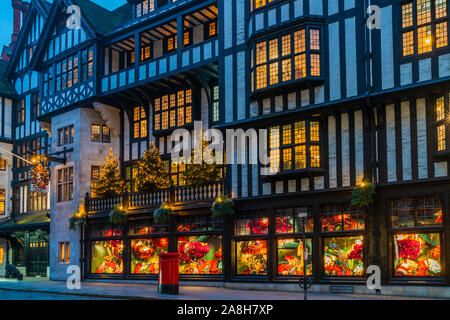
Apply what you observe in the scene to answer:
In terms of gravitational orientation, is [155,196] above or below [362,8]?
below

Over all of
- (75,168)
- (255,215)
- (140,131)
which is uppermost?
(140,131)

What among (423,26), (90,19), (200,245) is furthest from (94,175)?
(423,26)

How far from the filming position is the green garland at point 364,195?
20.1m

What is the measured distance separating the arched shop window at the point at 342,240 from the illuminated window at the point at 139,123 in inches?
517

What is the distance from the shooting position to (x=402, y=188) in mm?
19844

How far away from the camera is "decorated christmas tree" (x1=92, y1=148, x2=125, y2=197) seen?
3003cm

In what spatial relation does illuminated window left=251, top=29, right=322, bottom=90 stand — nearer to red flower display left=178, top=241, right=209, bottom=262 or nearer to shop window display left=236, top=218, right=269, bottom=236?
shop window display left=236, top=218, right=269, bottom=236

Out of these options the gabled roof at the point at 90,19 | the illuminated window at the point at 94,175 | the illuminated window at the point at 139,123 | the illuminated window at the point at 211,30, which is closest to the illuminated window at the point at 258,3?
the illuminated window at the point at 211,30

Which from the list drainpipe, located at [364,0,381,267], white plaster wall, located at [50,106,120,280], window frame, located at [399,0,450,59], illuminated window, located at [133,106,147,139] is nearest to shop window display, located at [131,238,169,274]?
white plaster wall, located at [50,106,120,280]

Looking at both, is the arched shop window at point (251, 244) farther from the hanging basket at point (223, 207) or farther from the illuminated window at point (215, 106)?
the illuminated window at point (215, 106)
